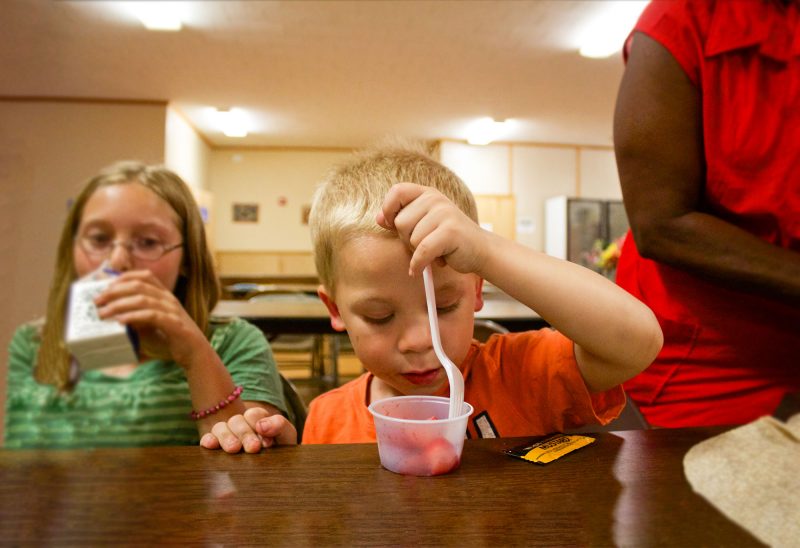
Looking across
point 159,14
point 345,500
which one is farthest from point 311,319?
point 159,14

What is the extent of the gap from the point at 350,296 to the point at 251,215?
5.28 meters

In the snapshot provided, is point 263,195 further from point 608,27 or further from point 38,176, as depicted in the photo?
point 38,176

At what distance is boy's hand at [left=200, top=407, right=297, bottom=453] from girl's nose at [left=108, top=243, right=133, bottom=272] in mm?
126

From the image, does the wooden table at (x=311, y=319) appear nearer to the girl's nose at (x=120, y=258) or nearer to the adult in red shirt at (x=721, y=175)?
the adult in red shirt at (x=721, y=175)

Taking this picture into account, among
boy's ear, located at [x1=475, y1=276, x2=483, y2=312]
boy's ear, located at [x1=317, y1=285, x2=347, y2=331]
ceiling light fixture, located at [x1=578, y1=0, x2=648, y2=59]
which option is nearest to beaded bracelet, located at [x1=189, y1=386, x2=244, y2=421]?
boy's ear, located at [x1=317, y1=285, x2=347, y2=331]

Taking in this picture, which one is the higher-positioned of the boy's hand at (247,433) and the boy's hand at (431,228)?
the boy's hand at (431,228)

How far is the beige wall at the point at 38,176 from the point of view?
307mm

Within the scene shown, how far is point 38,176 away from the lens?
1.17ft

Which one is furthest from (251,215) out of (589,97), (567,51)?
(567,51)

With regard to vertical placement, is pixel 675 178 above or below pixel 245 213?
below

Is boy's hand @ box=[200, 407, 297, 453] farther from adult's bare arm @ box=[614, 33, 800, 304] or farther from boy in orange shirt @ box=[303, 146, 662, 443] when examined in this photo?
adult's bare arm @ box=[614, 33, 800, 304]

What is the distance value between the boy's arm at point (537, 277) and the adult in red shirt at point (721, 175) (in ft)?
0.42

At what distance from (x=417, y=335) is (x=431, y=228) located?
0.08 m

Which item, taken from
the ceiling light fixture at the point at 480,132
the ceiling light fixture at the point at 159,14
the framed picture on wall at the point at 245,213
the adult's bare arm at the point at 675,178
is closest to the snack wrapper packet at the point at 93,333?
the adult's bare arm at the point at 675,178
